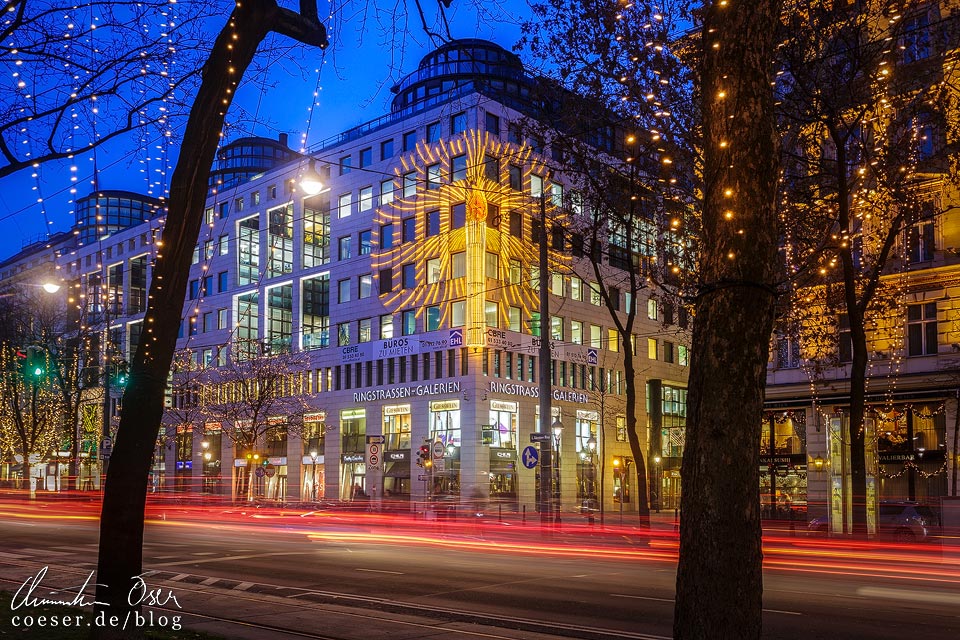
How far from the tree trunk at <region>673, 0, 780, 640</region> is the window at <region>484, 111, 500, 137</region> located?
52482 mm

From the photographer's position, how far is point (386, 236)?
60906mm

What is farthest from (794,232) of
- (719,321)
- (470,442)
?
(470,442)

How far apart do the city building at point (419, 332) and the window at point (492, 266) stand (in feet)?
0.43

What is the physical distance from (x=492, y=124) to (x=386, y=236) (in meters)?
10.5

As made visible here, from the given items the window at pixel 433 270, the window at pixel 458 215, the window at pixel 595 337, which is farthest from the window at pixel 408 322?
the window at pixel 595 337

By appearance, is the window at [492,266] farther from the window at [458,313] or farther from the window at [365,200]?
the window at [365,200]

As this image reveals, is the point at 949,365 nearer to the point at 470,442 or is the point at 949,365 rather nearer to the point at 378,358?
the point at 470,442

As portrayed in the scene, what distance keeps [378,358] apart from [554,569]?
139 ft

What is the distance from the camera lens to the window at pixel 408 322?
58.3 m

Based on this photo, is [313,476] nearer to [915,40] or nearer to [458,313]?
[458,313]

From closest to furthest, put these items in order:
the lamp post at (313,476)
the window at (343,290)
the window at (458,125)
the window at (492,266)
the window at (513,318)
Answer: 1. the window at (492,266)
2. the window at (458,125)
3. the window at (513,318)
4. the window at (343,290)
5. the lamp post at (313,476)

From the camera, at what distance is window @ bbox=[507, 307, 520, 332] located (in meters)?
56.8

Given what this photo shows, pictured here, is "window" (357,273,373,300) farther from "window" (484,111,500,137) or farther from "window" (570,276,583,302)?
"window" (570,276,583,302)

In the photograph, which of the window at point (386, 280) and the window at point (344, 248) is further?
the window at point (344, 248)
